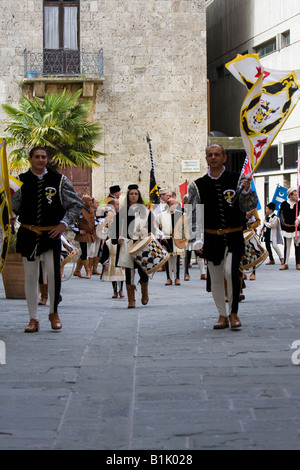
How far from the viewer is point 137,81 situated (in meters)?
31.5

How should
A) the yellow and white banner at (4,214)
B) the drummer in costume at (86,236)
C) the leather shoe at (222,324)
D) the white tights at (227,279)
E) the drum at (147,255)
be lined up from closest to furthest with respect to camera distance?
1. the yellow and white banner at (4,214)
2. the white tights at (227,279)
3. the leather shoe at (222,324)
4. the drum at (147,255)
5. the drummer in costume at (86,236)

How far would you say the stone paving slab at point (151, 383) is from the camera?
463 cm

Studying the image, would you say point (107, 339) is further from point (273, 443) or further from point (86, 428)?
point (273, 443)

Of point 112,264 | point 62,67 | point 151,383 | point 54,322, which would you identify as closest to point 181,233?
point 112,264

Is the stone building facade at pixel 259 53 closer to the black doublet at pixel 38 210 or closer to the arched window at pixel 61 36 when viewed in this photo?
the arched window at pixel 61 36

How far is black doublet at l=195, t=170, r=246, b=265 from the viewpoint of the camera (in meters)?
8.95

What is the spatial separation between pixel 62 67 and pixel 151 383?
86.0 feet

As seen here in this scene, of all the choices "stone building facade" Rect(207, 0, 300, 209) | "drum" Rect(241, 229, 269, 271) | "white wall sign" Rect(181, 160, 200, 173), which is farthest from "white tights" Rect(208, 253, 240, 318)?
A: "white wall sign" Rect(181, 160, 200, 173)

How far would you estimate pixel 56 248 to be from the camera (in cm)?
908

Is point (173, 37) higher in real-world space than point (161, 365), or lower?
higher

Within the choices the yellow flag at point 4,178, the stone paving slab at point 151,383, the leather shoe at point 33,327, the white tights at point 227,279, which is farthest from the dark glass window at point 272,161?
the yellow flag at point 4,178

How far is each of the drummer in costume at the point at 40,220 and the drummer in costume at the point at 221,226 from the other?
1.31 m

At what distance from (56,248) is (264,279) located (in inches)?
365
